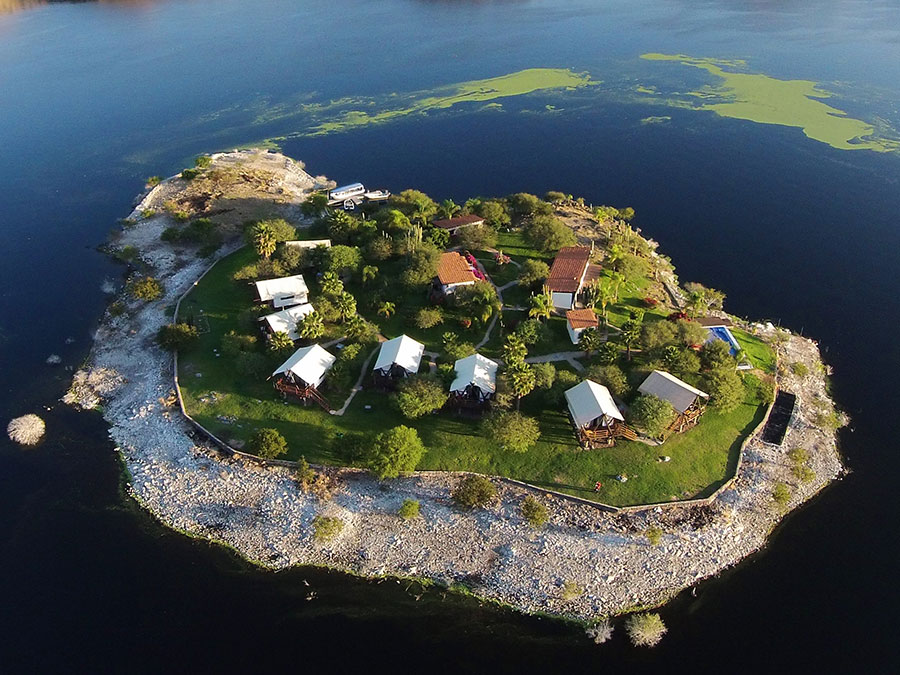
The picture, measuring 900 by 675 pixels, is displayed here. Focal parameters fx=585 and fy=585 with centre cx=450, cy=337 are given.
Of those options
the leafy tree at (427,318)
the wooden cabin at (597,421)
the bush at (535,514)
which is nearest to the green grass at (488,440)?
the wooden cabin at (597,421)

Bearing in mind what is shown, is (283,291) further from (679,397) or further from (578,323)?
(679,397)

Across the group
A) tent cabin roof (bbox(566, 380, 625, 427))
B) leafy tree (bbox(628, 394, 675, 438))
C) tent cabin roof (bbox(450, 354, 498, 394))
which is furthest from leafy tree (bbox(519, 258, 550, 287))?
leafy tree (bbox(628, 394, 675, 438))

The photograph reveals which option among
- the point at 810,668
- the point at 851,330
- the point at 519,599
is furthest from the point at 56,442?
the point at 851,330

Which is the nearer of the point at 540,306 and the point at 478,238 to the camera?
the point at 540,306

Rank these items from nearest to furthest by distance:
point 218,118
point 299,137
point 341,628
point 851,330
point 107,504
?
1. point 341,628
2. point 107,504
3. point 851,330
4. point 299,137
5. point 218,118

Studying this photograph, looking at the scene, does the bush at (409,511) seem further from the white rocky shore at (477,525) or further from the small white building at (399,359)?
the small white building at (399,359)

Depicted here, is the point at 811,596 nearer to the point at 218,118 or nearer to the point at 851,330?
the point at 851,330

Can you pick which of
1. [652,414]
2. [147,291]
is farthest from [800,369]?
[147,291]
